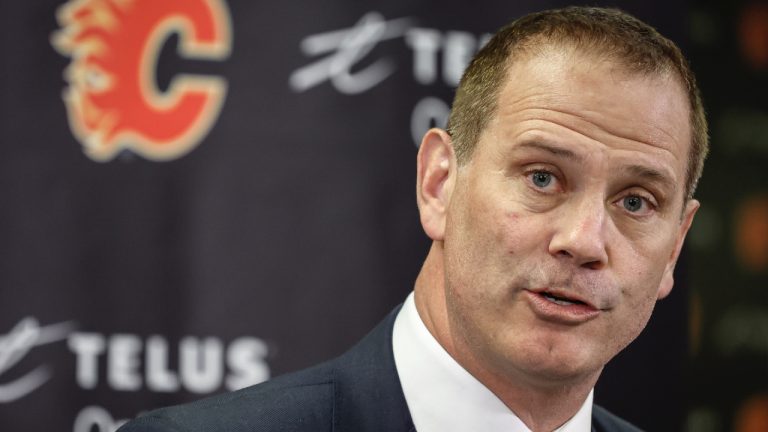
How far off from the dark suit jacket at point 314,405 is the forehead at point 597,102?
1.63 ft

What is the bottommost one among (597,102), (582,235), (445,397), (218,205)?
(218,205)

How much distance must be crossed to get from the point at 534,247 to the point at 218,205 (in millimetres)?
1506

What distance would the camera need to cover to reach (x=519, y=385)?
1.89 meters

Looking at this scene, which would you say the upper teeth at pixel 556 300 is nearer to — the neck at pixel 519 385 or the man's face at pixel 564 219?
the man's face at pixel 564 219

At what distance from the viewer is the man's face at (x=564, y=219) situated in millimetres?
1781

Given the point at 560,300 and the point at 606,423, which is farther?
the point at 606,423

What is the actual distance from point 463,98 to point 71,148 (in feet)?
4.61

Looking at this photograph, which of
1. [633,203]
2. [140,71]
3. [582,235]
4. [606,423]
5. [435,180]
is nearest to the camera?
[582,235]

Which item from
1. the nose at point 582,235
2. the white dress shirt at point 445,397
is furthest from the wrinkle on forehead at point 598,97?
the white dress shirt at point 445,397

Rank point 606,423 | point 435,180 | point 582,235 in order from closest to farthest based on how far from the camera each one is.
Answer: point 582,235 < point 435,180 < point 606,423

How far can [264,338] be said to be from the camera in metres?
3.12

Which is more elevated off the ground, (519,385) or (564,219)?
(564,219)

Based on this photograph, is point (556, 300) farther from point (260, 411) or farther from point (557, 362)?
point (260, 411)

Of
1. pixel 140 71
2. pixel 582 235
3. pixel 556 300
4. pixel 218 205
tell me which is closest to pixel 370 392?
pixel 556 300
